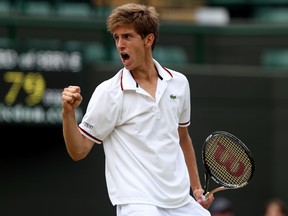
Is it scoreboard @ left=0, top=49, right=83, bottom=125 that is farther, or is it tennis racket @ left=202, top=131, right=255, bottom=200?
scoreboard @ left=0, top=49, right=83, bottom=125

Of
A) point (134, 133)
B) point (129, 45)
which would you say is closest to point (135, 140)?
point (134, 133)

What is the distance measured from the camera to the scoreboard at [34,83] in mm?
10609

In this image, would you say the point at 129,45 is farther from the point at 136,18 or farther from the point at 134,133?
the point at 134,133

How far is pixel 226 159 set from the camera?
606 cm

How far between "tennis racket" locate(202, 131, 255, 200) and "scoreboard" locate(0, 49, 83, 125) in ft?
15.3

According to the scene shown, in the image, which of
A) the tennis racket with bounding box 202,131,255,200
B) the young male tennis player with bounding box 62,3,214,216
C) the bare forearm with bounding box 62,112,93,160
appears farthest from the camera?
the tennis racket with bounding box 202,131,255,200

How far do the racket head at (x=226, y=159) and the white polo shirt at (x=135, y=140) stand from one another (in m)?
0.51

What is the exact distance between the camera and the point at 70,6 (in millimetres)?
12539

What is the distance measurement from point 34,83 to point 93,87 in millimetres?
723

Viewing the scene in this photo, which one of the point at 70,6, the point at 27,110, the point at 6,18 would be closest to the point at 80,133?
the point at 27,110

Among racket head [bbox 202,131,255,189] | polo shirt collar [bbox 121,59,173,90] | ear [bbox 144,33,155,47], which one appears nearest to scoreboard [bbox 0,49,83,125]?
racket head [bbox 202,131,255,189]

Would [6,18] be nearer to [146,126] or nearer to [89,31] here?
[89,31]

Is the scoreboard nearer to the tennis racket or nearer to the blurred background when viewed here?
the blurred background

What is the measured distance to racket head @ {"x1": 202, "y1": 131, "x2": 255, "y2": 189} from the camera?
601 centimetres
